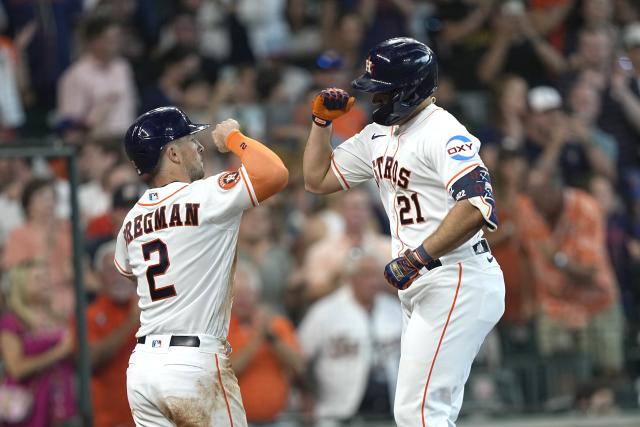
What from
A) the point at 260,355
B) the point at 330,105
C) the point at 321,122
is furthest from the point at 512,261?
the point at 330,105

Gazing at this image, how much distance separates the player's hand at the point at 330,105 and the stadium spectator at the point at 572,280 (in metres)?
4.60

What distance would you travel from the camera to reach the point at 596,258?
10.6 metres

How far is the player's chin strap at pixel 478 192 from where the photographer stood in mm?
5508

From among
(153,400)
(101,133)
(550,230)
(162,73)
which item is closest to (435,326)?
(153,400)

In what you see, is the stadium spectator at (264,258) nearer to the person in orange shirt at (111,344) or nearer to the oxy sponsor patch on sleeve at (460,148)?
the person in orange shirt at (111,344)

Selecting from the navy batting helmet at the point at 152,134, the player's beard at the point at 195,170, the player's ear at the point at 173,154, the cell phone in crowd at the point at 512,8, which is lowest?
the cell phone in crowd at the point at 512,8

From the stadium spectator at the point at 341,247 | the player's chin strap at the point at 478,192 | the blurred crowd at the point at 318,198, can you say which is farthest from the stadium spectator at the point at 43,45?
the player's chin strap at the point at 478,192

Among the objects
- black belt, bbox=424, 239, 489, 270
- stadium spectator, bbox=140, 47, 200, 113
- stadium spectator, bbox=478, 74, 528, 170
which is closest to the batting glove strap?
black belt, bbox=424, 239, 489, 270

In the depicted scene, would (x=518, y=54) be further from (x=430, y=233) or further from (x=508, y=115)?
(x=430, y=233)

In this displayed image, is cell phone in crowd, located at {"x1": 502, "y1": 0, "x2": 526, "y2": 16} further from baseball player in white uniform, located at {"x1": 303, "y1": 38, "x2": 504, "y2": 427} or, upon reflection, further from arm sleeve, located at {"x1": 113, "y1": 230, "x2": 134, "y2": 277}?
arm sleeve, located at {"x1": 113, "y1": 230, "x2": 134, "y2": 277}

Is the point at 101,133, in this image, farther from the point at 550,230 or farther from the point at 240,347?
the point at 550,230

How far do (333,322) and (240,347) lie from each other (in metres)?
0.83

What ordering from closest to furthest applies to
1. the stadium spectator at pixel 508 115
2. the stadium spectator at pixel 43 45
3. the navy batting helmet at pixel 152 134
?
the navy batting helmet at pixel 152 134 < the stadium spectator at pixel 508 115 < the stadium spectator at pixel 43 45

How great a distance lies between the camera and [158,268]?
5781 millimetres
